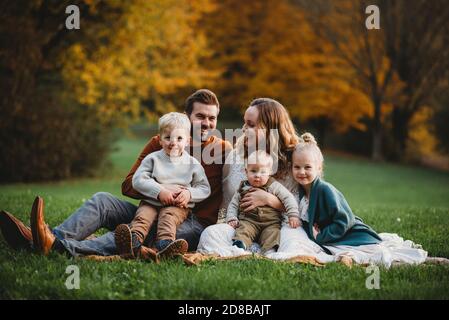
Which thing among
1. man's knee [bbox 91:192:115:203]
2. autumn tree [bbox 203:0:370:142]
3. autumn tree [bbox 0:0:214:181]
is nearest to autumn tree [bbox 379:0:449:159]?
autumn tree [bbox 203:0:370:142]

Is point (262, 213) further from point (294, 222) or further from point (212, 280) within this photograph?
point (212, 280)

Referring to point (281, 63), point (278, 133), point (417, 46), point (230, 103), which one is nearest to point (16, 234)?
point (278, 133)

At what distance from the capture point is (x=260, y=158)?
4934mm

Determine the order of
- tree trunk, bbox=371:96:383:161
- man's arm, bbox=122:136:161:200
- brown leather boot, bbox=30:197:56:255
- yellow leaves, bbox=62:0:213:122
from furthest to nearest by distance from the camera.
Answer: tree trunk, bbox=371:96:383:161, yellow leaves, bbox=62:0:213:122, man's arm, bbox=122:136:161:200, brown leather boot, bbox=30:197:56:255

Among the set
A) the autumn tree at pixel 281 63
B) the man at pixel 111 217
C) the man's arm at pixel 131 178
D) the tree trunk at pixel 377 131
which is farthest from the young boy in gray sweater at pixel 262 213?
the autumn tree at pixel 281 63

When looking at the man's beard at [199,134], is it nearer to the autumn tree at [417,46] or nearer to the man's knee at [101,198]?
the man's knee at [101,198]

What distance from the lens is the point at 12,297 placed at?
3545 millimetres

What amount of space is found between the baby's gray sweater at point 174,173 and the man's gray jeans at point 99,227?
9.0 inches

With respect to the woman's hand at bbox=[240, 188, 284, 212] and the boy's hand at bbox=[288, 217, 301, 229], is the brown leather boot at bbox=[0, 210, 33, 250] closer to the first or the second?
the woman's hand at bbox=[240, 188, 284, 212]

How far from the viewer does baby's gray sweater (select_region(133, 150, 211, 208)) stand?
497 cm

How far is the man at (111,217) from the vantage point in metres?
4.35

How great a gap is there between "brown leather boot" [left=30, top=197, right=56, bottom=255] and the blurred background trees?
879 cm

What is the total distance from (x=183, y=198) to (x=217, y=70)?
20276 mm
